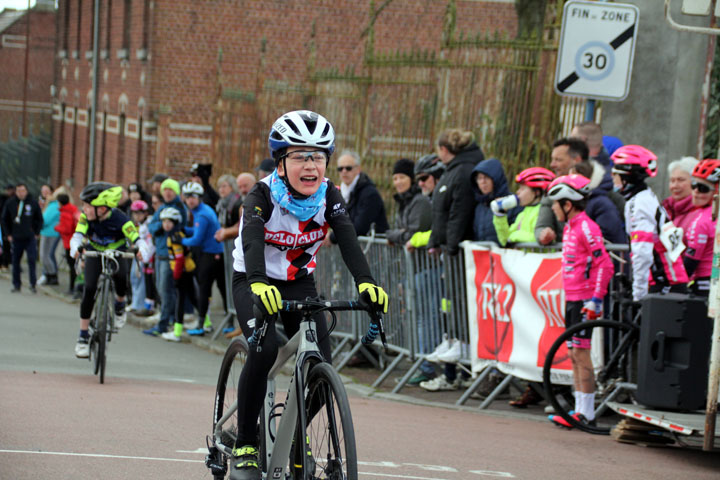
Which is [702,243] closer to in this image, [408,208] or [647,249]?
[647,249]

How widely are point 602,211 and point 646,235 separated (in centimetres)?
78

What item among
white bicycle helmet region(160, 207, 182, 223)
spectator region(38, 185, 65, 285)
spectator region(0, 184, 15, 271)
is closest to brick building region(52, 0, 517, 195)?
spectator region(0, 184, 15, 271)

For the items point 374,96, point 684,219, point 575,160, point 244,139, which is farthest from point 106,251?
point 244,139

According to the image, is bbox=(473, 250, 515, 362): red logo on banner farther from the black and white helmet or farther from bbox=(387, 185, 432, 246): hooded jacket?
the black and white helmet

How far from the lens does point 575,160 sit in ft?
33.9

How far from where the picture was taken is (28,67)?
55.1m

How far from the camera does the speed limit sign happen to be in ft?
33.9

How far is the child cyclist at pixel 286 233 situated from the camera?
5.59 metres

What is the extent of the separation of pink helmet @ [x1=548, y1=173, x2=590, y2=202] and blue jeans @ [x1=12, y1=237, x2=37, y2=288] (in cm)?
1607

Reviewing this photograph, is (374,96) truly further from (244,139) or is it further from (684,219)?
(684,219)

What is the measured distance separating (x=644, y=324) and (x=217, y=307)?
1244 centimetres

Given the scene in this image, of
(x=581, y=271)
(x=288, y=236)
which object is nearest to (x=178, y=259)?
(x=581, y=271)

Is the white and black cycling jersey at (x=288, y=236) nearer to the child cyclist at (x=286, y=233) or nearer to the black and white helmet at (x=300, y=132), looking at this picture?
the child cyclist at (x=286, y=233)

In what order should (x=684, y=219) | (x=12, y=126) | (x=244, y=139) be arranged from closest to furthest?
(x=684, y=219) → (x=244, y=139) → (x=12, y=126)
